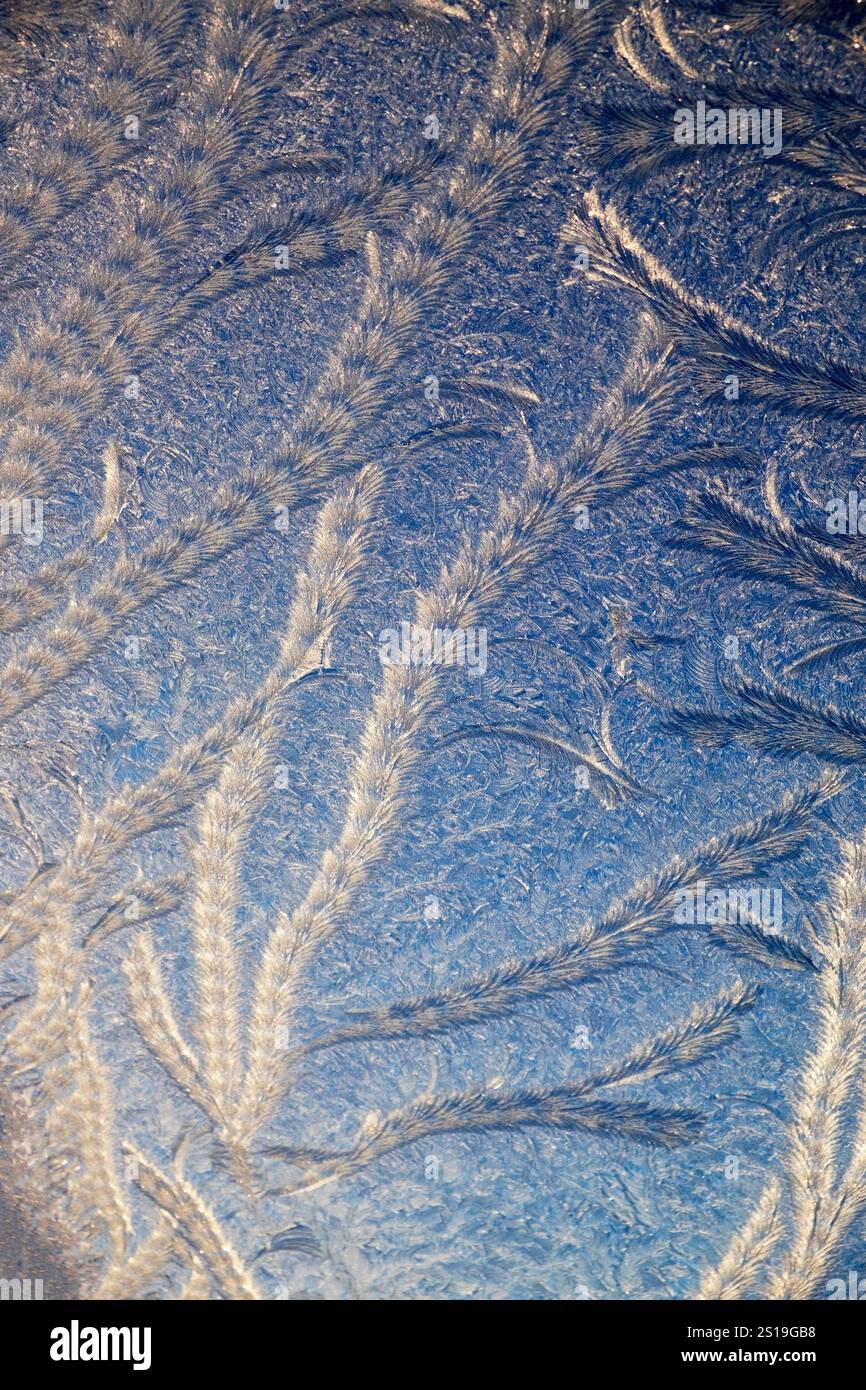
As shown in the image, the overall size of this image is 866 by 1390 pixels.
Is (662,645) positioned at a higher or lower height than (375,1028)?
higher

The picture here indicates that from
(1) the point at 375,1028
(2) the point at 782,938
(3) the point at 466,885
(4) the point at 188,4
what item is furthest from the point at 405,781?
(4) the point at 188,4

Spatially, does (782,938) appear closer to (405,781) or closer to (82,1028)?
(405,781)

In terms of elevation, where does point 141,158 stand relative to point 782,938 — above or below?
above

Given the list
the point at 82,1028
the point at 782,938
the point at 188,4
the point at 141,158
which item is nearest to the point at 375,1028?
the point at 82,1028


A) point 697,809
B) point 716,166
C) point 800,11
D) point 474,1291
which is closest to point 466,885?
point 697,809

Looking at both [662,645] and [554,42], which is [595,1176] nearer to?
[662,645]

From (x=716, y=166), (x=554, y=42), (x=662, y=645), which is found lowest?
(x=662, y=645)

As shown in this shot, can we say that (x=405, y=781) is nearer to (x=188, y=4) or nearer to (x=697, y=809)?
(x=697, y=809)

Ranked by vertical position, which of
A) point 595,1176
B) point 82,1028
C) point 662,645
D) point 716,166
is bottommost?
point 595,1176
